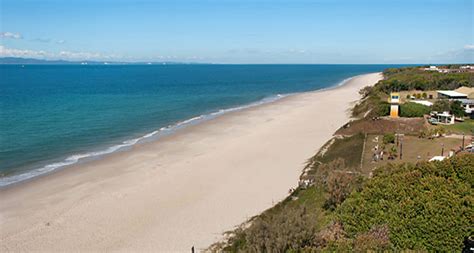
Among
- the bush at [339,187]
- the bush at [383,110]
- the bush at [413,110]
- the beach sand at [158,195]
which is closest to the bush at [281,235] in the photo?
the bush at [339,187]

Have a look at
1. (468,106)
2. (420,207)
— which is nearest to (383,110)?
(468,106)

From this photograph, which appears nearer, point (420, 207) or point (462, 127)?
point (420, 207)

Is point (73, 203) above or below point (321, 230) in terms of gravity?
below

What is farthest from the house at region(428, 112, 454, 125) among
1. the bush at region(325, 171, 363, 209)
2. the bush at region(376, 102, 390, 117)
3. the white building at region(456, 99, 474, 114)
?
the bush at region(325, 171, 363, 209)

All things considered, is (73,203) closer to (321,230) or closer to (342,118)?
(321,230)

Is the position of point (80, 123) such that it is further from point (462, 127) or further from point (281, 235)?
point (281, 235)

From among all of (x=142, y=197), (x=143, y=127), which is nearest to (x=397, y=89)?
(x=143, y=127)

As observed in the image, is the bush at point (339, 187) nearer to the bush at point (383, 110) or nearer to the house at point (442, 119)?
the house at point (442, 119)
